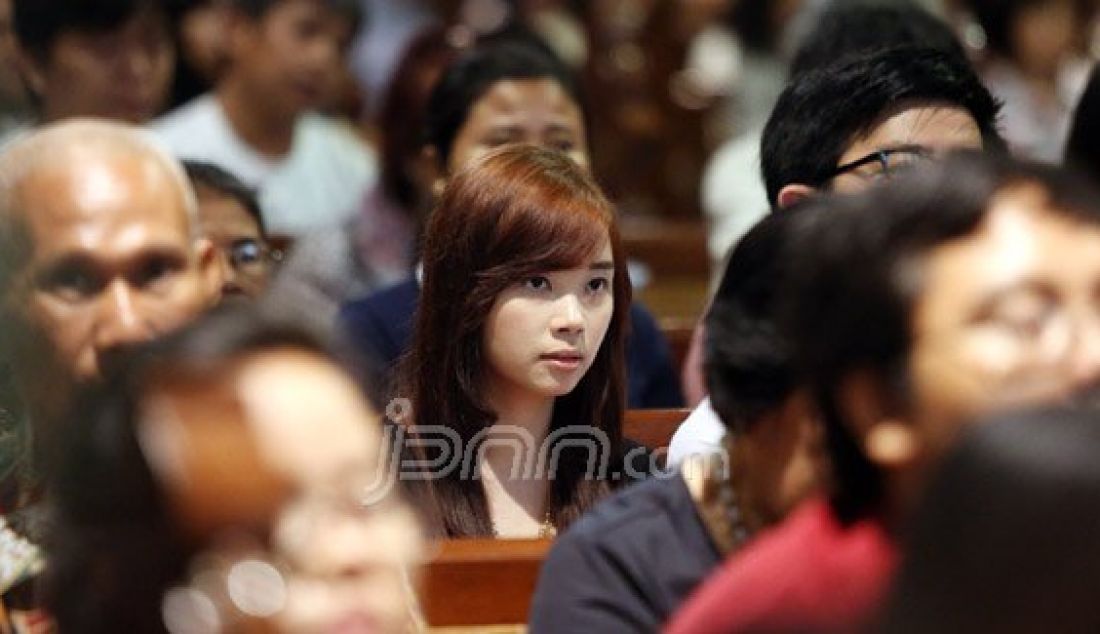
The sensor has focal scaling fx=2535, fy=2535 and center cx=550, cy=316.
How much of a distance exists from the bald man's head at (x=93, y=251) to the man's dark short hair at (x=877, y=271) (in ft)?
2.55

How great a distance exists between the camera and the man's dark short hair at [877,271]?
6.45 feet

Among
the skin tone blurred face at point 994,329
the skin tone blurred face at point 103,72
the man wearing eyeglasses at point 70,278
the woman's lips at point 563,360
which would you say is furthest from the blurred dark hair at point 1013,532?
the skin tone blurred face at point 103,72

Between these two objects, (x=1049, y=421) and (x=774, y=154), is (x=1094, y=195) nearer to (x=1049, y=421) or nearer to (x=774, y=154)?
(x=1049, y=421)

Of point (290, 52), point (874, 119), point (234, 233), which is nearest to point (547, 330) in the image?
point (874, 119)

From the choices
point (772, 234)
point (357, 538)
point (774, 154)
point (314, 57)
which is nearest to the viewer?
point (357, 538)

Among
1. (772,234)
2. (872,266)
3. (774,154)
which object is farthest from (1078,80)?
(872,266)

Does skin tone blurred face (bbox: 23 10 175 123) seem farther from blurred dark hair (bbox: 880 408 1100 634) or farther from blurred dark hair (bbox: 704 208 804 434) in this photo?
blurred dark hair (bbox: 880 408 1100 634)

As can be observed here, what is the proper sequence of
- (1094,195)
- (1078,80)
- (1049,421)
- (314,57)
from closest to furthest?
1. (1049,421)
2. (1094,195)
3. (314,57)
4. (1078,80)

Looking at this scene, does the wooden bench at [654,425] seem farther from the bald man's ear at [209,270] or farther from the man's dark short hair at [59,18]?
A: the man's dark short hair at [59,18]

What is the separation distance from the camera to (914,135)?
3.59 metres

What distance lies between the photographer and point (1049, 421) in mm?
1773

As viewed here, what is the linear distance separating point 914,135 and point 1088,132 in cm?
25

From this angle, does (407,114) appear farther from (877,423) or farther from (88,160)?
(877,423)

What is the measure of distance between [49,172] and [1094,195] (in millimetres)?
1202
